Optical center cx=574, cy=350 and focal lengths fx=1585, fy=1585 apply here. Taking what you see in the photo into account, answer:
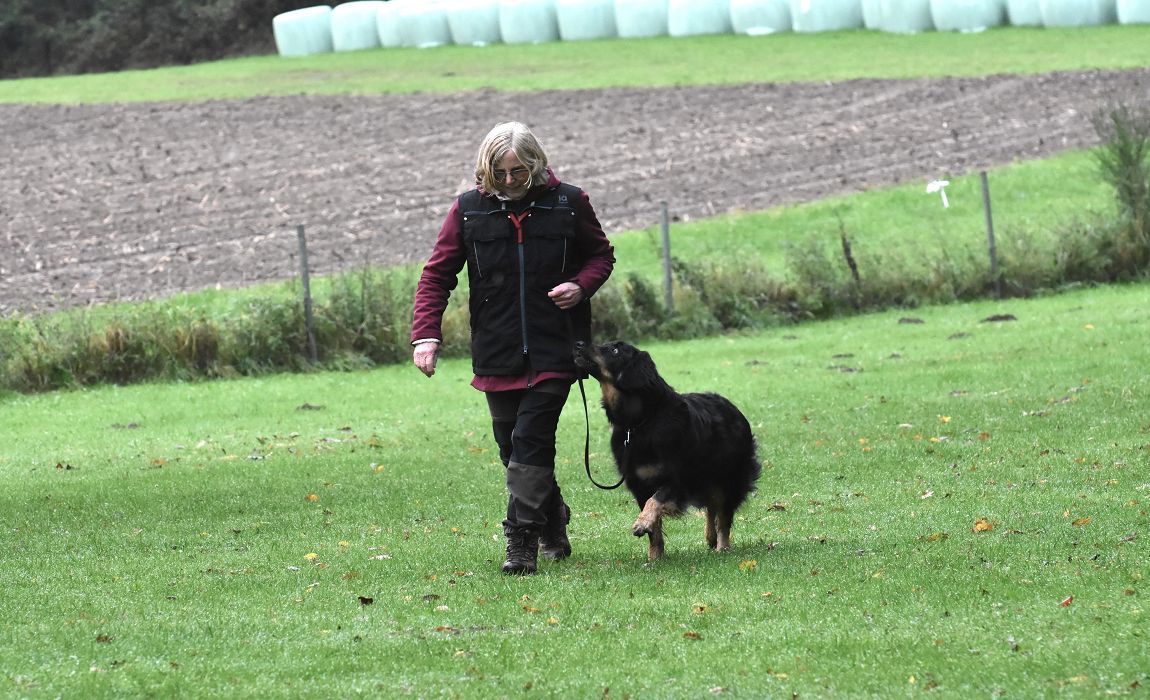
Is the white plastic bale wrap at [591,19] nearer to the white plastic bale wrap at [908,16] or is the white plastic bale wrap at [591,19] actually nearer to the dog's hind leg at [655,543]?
the white plastic bale wrap at [908,16]

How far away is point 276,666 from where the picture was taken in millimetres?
6199

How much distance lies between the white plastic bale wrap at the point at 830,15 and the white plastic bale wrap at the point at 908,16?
195cm

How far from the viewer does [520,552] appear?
803 cm

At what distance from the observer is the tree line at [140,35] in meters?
76.1

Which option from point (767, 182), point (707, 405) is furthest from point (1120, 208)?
point (707, 405)

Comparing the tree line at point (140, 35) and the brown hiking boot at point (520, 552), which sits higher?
the tree line at point (140, 35)

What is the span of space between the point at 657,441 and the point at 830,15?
47.5 m

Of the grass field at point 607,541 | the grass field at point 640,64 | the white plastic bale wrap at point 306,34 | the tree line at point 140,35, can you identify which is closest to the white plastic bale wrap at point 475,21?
the grass field at point 640,64

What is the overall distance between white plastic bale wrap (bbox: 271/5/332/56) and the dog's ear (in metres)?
57.7

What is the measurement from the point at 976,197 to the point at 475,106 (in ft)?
57.9

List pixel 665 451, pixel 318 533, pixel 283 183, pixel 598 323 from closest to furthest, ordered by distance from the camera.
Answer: pixel 665 451 < pixel 318 533 < pixel 598 323 < pixel 283 183

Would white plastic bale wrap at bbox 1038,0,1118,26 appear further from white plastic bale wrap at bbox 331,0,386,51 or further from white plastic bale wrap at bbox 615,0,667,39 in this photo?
white plastic bale wrap at bbox 331,0,386,51

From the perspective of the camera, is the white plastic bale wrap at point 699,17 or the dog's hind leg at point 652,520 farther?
the white plastic bale wrap at point 699,17

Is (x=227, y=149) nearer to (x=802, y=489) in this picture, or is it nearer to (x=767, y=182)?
(x=767, y=182)
